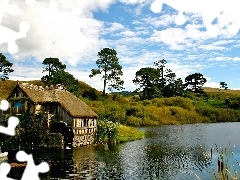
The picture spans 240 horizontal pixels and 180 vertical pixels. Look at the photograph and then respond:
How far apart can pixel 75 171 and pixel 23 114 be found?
20.9 m

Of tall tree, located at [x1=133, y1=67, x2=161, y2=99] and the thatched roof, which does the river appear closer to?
the thatched roof

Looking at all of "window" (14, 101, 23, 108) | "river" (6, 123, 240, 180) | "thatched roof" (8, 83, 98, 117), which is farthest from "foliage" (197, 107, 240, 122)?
"window" (14, 101, 23, 108)

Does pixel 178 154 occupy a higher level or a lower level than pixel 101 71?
lower

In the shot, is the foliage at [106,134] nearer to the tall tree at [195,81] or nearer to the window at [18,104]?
the window at [18,104]

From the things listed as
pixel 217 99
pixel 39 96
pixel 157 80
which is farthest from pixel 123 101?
pixel 39 96

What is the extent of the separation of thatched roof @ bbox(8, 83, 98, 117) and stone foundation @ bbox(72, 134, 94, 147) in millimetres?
3038

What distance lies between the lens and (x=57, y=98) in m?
50.4

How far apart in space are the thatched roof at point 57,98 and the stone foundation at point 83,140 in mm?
3038

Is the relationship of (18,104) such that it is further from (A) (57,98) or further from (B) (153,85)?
(B) (153,85)

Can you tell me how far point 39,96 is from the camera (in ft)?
167

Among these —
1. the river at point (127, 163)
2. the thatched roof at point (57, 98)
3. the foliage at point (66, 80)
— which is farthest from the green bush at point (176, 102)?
the river at point (127, 163)

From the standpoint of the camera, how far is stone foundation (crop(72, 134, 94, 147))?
4870 cm

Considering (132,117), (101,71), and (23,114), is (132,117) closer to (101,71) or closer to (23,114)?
(101,71)

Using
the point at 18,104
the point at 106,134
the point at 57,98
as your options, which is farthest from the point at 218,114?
the point at 18,104
